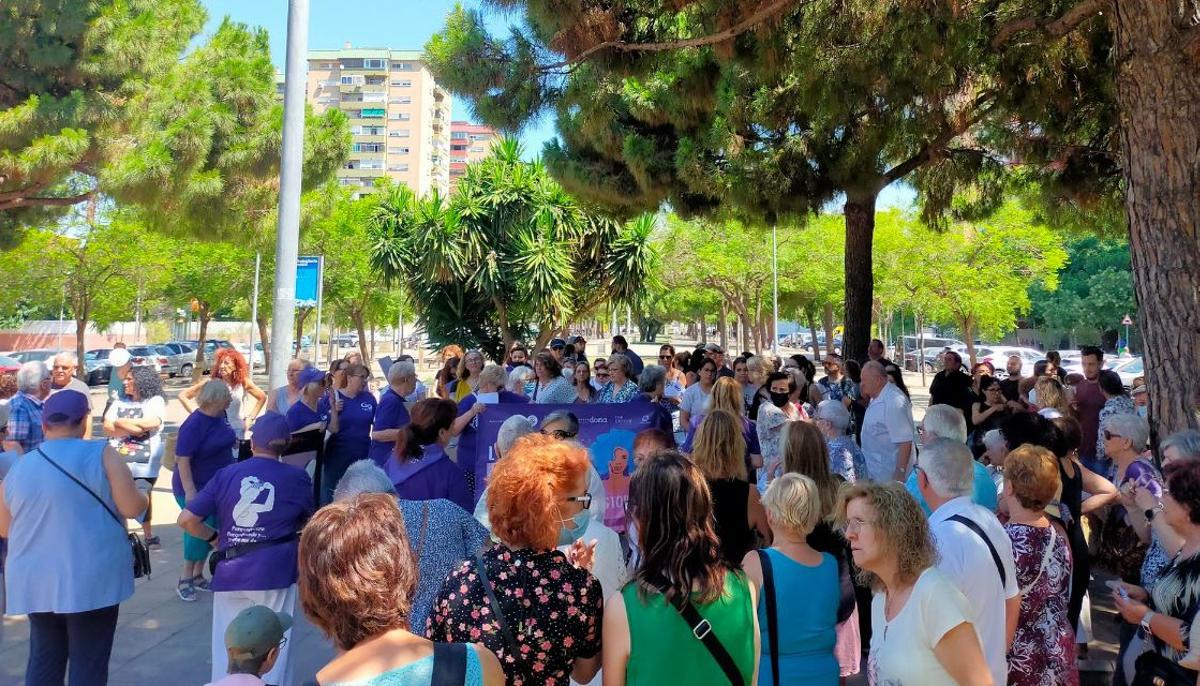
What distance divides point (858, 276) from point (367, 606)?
10.3 m

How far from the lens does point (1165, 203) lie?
16.4ft

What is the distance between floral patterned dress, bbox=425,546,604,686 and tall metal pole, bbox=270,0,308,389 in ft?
14.4

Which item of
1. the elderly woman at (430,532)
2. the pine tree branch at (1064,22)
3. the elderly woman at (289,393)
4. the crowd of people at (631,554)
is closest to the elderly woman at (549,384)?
the crowd of people at (631,554)

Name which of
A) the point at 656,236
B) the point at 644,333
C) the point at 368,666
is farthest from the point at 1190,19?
the point at 644,333

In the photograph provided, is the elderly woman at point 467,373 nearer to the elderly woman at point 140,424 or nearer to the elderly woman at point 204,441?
the elderly woman at point 140,424

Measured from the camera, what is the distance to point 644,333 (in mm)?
75562

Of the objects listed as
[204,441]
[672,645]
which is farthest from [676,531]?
[204,441]

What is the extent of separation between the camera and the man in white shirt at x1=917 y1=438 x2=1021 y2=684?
10.0 ft

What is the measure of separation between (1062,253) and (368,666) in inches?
1190

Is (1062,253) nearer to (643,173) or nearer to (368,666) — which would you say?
(643,173)

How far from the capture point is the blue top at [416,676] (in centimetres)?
191

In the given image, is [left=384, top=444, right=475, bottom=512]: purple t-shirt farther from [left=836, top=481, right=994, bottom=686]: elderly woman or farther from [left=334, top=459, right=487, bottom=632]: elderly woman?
[left=836, top=481, right=994, bottom=686]: elderly woman

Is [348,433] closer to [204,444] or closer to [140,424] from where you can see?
[140,424]

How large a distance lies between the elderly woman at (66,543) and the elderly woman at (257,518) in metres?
0.35
